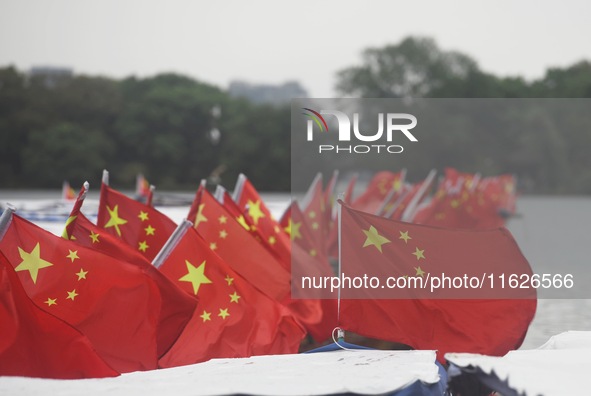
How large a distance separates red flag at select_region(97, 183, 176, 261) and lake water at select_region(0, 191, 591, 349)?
1.48 metres

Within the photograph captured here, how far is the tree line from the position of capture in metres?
57.8

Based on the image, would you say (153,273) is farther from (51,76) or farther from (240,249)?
(51,76)

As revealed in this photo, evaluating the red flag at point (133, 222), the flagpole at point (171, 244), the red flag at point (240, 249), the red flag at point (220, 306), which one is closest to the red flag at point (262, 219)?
the red flag at point (240, 249)

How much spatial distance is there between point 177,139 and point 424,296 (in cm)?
5408

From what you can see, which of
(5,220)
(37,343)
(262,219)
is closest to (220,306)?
(5,220)

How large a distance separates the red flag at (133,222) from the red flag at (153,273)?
5.27ft

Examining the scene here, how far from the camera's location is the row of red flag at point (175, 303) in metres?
5.78

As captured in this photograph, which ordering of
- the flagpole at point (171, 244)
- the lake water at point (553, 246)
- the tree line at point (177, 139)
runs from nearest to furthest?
1. the flagpole at point (171, 244)
2. the lake water at point (553, 246)
3. the tree line at point (177, 139)

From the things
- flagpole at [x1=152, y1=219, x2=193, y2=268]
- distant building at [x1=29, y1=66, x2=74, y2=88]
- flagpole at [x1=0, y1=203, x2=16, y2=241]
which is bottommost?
flagpole at [x1=152, y1=219, x2=193, y2=268]

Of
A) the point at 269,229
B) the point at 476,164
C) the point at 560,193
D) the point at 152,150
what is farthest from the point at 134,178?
the point at 269,229

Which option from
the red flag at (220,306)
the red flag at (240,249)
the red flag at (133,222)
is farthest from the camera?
the red flag at (240,249)

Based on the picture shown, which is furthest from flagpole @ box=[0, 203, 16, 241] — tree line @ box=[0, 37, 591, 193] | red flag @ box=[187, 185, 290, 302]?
tree line @ box=[0, 37, 591, 193]

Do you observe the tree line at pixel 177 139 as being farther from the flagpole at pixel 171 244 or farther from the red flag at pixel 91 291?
the red flag at pixel 91 291

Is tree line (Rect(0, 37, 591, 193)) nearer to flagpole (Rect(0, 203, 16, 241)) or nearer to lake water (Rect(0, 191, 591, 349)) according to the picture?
lake water (Rect(0, 191, 591, 349))
